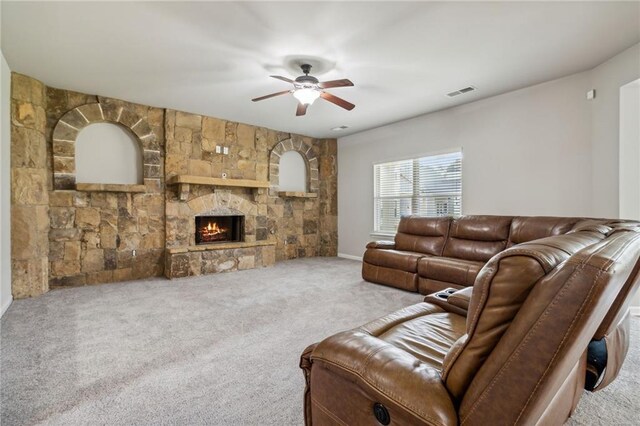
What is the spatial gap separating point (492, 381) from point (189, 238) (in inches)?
195

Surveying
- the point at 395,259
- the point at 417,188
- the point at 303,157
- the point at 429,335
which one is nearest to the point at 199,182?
the point at 303,157

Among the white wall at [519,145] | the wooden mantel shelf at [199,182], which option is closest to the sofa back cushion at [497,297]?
the white wall at [519,145]

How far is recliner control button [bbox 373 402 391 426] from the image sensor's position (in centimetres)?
95

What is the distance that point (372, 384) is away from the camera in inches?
38.1

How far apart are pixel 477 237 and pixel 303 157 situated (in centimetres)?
396

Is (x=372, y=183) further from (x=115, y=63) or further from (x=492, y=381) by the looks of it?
(x=492, y=381)

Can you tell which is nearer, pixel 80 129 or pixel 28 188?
pixel 28 188

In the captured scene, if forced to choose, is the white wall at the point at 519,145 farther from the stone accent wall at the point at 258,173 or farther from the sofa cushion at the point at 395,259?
the stone accent wall at the point at 258,173

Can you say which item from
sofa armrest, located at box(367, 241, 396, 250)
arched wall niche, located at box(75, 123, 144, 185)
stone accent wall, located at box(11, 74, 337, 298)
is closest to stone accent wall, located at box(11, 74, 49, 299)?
stone accent wall, located at box(11, 74, 337, 298)

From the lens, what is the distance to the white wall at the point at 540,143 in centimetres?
322

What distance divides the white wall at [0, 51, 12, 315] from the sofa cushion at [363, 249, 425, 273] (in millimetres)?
4098

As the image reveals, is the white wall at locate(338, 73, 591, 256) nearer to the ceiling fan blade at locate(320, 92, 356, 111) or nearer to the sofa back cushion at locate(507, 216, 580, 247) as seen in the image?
the sofa back cushion at locate(507, 216, 580, 247)

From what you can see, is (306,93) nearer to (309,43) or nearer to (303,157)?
(309,43)

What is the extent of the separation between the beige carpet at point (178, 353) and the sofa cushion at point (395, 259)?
13.8 inches
